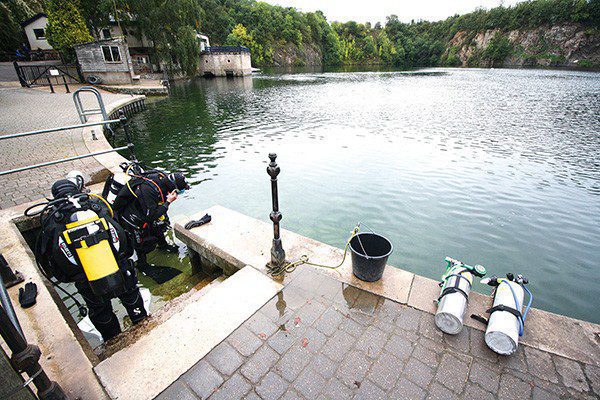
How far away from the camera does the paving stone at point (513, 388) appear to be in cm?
228

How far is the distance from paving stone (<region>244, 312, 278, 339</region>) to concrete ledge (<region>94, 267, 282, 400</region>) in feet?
0.23

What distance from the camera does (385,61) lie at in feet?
385

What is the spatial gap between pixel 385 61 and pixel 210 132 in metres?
124

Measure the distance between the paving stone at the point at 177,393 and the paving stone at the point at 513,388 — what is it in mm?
2598

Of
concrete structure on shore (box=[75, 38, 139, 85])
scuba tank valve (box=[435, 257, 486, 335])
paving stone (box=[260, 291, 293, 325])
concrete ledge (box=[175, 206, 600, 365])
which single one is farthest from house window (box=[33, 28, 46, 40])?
scuba tank valve (box=[435, 257, 486, 335])

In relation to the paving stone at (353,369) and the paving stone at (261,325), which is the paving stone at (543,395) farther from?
the paving stone at (261,325)

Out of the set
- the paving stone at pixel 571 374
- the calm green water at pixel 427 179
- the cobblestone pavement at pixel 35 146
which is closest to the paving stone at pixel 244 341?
the paving stone at pixel 571 374

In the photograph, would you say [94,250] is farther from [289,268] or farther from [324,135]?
[324,135]

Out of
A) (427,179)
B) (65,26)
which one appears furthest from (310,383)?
(65,26)

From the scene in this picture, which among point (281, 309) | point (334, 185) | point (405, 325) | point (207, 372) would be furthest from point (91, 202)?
point (334, 185)

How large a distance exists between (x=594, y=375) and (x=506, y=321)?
0.79 metres

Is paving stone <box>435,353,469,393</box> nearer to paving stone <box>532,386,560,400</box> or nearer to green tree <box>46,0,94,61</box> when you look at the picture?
Answer: paving stone <box>532,386,560,400</box>

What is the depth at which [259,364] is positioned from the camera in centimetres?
253

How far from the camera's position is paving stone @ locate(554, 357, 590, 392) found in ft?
7.69
